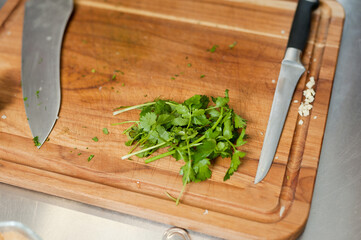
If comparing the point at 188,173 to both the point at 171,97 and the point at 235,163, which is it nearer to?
the point at 235,163

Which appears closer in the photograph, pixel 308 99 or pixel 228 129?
pixel 228 129

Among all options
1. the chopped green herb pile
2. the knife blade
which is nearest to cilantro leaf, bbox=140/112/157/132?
the chopped green herb pile

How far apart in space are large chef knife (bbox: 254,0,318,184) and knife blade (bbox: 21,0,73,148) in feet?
2.55

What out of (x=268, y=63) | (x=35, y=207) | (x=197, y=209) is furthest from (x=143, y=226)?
(x=268, y=63)

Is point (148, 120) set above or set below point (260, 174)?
above

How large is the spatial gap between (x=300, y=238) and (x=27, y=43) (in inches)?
51.5

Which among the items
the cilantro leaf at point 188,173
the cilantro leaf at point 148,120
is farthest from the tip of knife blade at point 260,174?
the cilantro leaf at point 148,120

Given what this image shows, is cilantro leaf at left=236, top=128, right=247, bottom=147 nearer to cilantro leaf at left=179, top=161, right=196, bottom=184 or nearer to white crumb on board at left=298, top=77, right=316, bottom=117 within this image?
cilantro leaf at left=179, top=161, right=196, bottom=184

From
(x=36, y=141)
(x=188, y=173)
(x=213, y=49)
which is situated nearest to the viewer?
(x=188, y=173)

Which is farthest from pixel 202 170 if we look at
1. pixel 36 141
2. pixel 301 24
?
pixel 301 24

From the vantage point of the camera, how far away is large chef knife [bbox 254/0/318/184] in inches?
49.2

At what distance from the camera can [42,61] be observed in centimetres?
151

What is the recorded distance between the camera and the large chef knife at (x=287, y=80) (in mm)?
1250

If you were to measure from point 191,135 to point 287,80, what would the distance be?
1.50 feet
